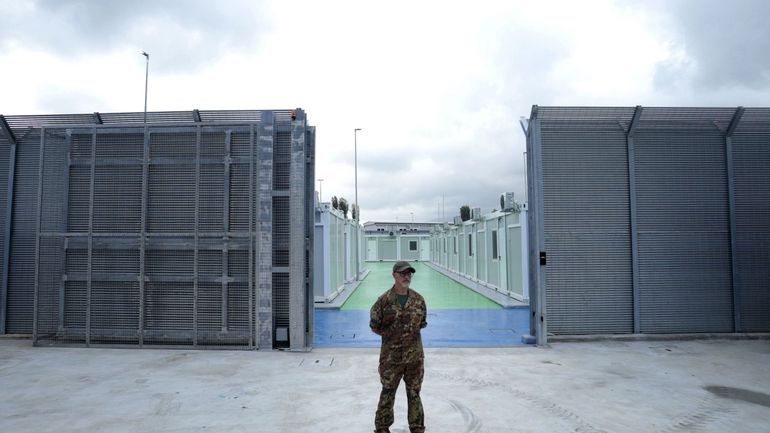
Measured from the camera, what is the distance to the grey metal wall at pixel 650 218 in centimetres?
900

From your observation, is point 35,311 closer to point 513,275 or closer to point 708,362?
point 708,362

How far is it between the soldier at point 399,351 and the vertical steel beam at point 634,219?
668 centimetres

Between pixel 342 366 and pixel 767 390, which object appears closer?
pixel 767 390

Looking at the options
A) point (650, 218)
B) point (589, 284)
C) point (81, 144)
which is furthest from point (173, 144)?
point (650, 218)

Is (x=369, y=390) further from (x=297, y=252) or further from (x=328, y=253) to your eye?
(x=328, y=253)

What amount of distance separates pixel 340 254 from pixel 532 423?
14.4 m

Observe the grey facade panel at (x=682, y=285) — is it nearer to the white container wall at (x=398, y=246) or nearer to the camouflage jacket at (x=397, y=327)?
the camouflage jacket at (x=397, y=327)

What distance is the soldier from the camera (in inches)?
163

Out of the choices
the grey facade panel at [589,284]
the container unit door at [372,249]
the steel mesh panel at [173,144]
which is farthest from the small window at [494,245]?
the container unit door at [372,249]

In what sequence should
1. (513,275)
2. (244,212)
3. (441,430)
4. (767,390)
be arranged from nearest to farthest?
(441,430)
(767,390)
(244,212)
(513,275)

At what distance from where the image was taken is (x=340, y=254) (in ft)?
61.3

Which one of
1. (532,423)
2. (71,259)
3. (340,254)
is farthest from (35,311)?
(340,254)

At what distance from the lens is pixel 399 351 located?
164 inches

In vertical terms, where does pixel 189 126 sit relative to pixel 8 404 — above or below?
above
